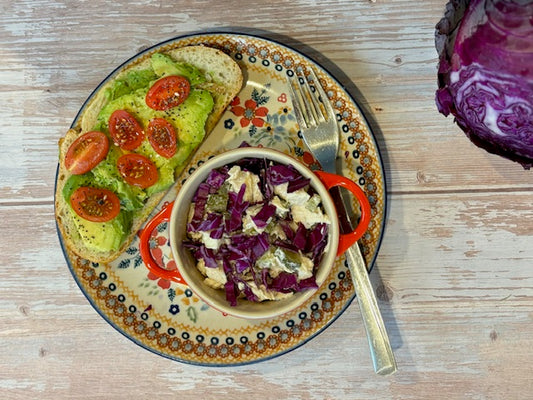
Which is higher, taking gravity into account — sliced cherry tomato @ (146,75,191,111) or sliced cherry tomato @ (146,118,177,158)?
sliced cherry tomato @ (146,75,191,111)

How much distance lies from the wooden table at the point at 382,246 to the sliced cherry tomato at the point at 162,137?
0.44m

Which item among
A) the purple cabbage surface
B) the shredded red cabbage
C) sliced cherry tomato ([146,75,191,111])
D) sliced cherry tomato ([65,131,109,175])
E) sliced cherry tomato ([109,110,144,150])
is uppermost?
the purple cabbage surface

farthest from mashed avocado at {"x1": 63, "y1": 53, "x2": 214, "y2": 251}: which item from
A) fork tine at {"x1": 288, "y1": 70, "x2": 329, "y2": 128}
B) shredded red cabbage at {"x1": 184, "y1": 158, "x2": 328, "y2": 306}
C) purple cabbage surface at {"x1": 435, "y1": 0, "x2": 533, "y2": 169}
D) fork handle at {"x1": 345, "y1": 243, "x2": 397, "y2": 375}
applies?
purple cabbage surface at {"x1": 435, "y1": 0, "x2": 533, "y2": 169}

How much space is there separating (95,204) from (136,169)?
0.19 meters

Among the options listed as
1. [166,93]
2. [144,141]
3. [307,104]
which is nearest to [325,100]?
[307,104]

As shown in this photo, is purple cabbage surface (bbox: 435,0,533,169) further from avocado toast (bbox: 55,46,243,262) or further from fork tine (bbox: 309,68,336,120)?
avocado toast (bbox: 55,46,243,262)

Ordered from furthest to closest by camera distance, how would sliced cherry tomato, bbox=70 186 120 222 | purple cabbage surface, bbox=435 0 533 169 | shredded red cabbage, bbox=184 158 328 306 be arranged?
sliced cherry tomato, bbox=70 186 120 222 → shredded red cabbage, bbox=184 158 328 306 → purple cabbage surface, bbox=435 0 533 169

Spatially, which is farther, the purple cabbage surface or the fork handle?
the fork handle

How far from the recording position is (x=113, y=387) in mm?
2246

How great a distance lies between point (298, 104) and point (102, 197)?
2.65 ft

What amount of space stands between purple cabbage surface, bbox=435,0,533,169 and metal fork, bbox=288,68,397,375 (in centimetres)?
41

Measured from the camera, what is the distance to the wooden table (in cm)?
219

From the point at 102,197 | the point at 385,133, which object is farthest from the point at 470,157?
the point at 102,197

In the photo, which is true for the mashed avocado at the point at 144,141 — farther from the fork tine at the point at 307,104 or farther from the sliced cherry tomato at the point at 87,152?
the fork tine at the point at 307,104
